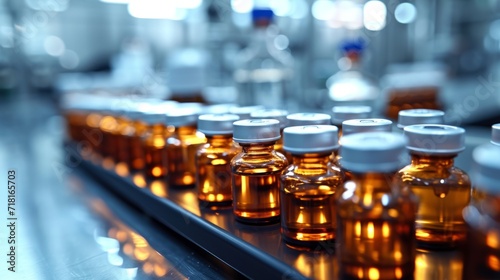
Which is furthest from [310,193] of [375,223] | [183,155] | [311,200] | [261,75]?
[261,75]

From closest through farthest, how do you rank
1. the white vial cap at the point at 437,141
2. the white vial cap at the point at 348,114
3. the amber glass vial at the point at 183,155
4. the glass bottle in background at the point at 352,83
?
the white vial cap at the point at 437,141
the white vial cap at the point at 348,114
the amber glass vial at the point at 183,155
the glass bottle in background at the point at 352,83

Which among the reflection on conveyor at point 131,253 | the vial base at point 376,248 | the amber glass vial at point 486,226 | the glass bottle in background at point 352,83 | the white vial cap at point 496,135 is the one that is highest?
the glass bottle in background at point 352,83

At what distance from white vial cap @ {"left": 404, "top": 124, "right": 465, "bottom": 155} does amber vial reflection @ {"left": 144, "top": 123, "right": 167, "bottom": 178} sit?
0.52 metres

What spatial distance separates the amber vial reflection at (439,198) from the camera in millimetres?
471

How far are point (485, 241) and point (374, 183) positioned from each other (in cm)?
11

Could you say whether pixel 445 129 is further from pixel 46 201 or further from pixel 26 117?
pixel 26 117

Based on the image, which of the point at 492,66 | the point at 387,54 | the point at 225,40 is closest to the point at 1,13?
the point at 225,40

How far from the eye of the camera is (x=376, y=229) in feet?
1.31

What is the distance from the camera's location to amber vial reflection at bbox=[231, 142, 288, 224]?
1.87 ft

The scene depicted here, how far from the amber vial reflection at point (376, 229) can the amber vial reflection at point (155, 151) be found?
0.51m

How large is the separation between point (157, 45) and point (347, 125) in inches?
155

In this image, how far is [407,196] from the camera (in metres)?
0.41

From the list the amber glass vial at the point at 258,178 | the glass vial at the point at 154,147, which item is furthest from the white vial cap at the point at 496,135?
the glass vial at the point at 154,147

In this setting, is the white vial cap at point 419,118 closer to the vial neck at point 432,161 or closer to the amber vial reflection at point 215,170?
the vial neck at point 432,161
